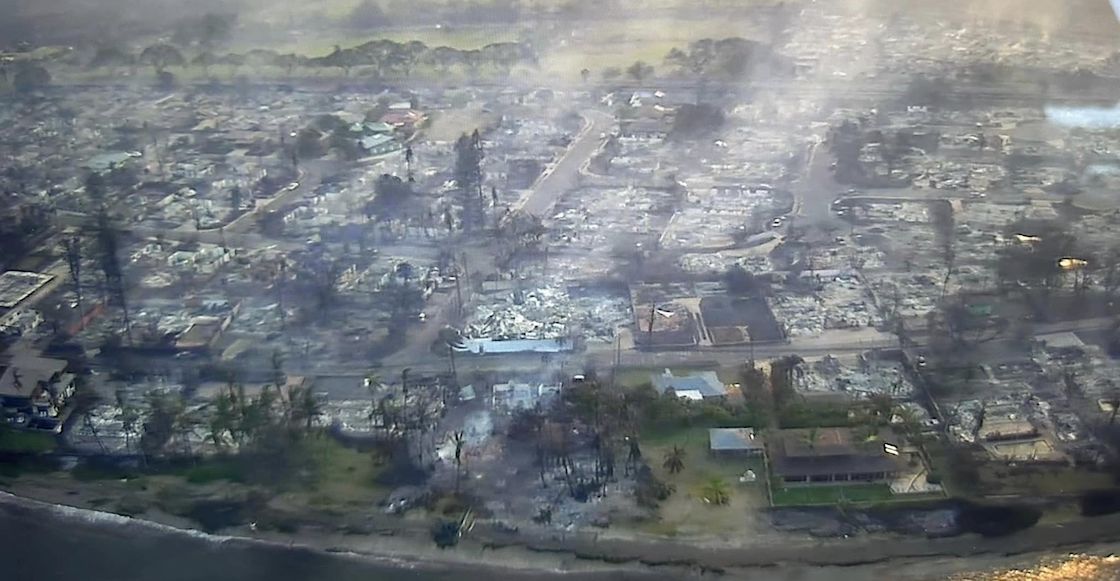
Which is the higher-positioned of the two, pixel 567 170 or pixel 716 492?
pixel 567 170

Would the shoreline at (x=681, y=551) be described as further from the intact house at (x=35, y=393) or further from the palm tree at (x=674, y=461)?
the intact house at (x=35, y=393)

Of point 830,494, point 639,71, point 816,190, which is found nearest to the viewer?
point 830,494

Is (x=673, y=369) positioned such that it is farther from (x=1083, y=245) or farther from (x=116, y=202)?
(x=116, y=202)

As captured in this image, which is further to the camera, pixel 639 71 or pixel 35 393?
pixel 639 71

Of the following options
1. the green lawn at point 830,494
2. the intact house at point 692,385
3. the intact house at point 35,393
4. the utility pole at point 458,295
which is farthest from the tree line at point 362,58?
the green lawn at point 830,494

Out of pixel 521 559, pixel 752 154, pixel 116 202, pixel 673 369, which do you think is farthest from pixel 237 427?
pixel 752 154

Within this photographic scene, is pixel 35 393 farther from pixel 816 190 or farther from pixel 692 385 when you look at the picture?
pixel 816 190

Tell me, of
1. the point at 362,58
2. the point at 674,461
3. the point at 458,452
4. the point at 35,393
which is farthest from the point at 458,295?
the point at 362,58
